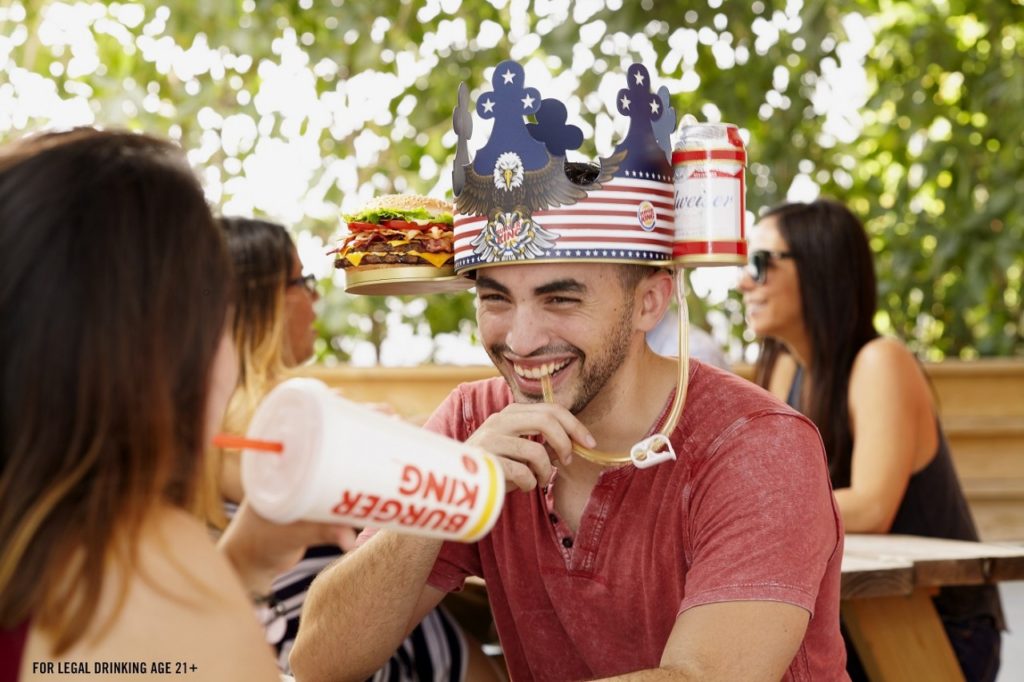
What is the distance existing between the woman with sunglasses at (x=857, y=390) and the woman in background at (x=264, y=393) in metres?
1.03

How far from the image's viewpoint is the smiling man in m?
1.65

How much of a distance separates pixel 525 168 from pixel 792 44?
282 centimetres

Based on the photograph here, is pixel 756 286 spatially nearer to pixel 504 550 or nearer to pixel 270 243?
pixel 270 243

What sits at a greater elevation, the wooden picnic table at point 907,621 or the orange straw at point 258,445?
the orange straw at point 258,445

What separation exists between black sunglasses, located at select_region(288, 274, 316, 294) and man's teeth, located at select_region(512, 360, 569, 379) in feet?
5.24

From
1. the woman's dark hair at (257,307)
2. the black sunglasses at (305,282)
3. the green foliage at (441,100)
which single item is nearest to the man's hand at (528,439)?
the woman's dark hair at (257,307)

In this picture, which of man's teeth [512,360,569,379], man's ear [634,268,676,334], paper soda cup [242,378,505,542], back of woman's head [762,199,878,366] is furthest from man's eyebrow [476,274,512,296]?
back of woman's head [762,199,878,366]

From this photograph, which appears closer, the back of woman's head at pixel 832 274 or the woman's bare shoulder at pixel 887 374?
the woman's bare shoulder at pixel 887 374

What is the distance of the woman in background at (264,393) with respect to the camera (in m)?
2.86

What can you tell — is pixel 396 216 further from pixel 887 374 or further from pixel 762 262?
pixel 762 262

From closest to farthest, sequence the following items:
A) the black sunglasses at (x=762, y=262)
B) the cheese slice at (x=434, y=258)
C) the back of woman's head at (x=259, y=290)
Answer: the cheese slice at (x=434, y=258) < the back of woman's head at (x=259, y=290) < the black sunglasses at (x=762, y=262)

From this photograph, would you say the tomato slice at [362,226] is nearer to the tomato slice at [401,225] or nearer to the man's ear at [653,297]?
the tomato slice at [401,225]

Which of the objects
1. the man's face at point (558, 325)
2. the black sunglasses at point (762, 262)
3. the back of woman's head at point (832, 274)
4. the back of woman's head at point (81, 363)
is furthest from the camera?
the black sunglasses at point (762, 262)

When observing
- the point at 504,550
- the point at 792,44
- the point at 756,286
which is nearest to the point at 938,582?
the point at 504,550
